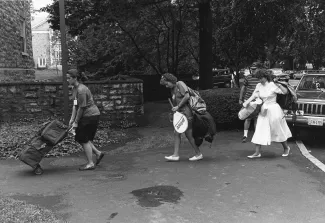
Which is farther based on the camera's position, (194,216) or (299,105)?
(299,105)

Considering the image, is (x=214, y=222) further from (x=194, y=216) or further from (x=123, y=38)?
(x=123, y=38)

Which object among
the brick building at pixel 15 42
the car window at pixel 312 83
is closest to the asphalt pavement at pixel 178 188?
the car window at pixel 312 83

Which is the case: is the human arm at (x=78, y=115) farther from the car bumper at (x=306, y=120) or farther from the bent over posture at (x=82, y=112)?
the car bumper at (x=306, y=120)

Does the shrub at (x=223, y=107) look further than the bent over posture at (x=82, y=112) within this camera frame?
Yes

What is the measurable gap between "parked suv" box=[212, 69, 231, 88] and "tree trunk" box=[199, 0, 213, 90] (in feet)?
43.5

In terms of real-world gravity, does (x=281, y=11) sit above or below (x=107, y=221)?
above

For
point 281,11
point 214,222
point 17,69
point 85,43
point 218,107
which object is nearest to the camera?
point 214,222

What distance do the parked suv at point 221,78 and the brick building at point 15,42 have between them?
43.6 feet

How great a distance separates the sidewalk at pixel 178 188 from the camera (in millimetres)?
4531

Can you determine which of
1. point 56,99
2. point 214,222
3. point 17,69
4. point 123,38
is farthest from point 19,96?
point 214,222

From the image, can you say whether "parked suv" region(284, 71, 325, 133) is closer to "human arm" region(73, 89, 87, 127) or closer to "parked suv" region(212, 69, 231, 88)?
"human arm" region(73, 89, 87, 127)

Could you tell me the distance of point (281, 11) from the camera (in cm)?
1155

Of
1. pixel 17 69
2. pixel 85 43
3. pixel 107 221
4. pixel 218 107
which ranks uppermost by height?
pixel 85 43

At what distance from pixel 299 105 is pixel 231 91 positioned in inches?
93.0
